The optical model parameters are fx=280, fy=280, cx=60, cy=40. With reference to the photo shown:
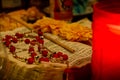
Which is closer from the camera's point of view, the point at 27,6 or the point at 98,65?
the point at 98,65

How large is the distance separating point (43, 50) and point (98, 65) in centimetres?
19

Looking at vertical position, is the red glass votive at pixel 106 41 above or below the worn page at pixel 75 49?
above

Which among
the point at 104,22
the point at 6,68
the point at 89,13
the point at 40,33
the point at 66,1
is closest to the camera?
the point at 104,22

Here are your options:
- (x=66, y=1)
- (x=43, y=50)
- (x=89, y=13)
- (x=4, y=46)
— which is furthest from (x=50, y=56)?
(x=89, y=13)

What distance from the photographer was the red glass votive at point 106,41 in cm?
64

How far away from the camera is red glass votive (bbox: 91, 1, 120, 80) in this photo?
640 millimetres

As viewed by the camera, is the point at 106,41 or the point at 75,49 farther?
the point at 75,49

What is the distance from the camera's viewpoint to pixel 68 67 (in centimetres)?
72

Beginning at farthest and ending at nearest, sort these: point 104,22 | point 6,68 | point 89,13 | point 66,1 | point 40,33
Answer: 1. point 89,13
2. point 66,1
3. point 40,33
4. point 6,68
5. point 104,22

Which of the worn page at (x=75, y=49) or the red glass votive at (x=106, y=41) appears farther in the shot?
the worn page at (x=75, y=49)

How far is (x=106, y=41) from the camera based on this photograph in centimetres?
66

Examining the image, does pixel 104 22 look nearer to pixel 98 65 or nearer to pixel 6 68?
pixel 98 65

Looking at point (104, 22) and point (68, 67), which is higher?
point (104, 22)

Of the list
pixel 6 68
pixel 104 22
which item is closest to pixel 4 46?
pixel 6 68
